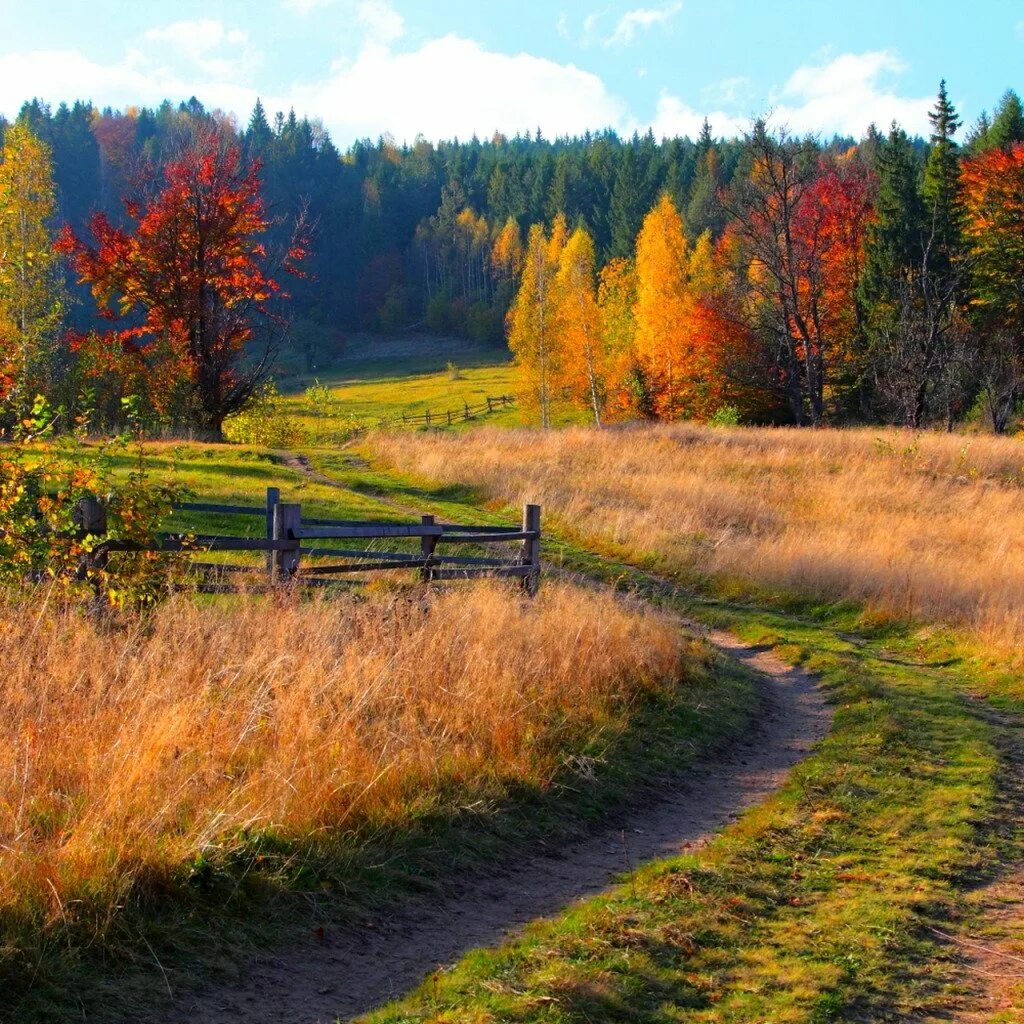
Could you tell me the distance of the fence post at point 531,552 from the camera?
1407cm

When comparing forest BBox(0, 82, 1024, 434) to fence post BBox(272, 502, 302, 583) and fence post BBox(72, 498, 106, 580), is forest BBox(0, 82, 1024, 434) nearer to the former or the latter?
fence post BBox(72, 498, 106, 580)

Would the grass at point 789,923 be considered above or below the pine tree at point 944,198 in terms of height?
below

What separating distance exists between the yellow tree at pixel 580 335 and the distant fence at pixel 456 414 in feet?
34.5

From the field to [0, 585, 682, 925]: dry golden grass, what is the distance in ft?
0.08

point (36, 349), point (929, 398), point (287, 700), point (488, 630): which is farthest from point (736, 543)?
point (929, 398)

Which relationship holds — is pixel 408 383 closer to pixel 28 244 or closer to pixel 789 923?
pixel 28 244

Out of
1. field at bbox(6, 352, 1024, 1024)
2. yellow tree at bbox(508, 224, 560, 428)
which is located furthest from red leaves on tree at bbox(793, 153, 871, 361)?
field at bbox(6, 352, 1024, 1024)

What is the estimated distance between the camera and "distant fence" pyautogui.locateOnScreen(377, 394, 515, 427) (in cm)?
6756

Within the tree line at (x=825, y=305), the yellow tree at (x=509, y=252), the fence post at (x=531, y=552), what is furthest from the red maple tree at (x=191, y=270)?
the yellow tree at (x=509, y=252)

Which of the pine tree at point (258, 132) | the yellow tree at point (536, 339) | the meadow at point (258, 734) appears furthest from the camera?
the pine tree at point (258, 132)

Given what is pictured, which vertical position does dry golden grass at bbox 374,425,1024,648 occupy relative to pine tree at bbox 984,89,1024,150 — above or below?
below

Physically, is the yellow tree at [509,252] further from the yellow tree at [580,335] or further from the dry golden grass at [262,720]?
the dry golden grass at [262,720]

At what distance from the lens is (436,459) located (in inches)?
1134

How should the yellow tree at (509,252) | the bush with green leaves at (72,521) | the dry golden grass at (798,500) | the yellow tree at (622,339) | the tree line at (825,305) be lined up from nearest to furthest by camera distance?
Answer: the bush with green leaves at (72,521) → the dry golden grass at (798,500) → the tree line at (825,305) → the yellow tree at (622,339) → the yellow tree at (509,252)
